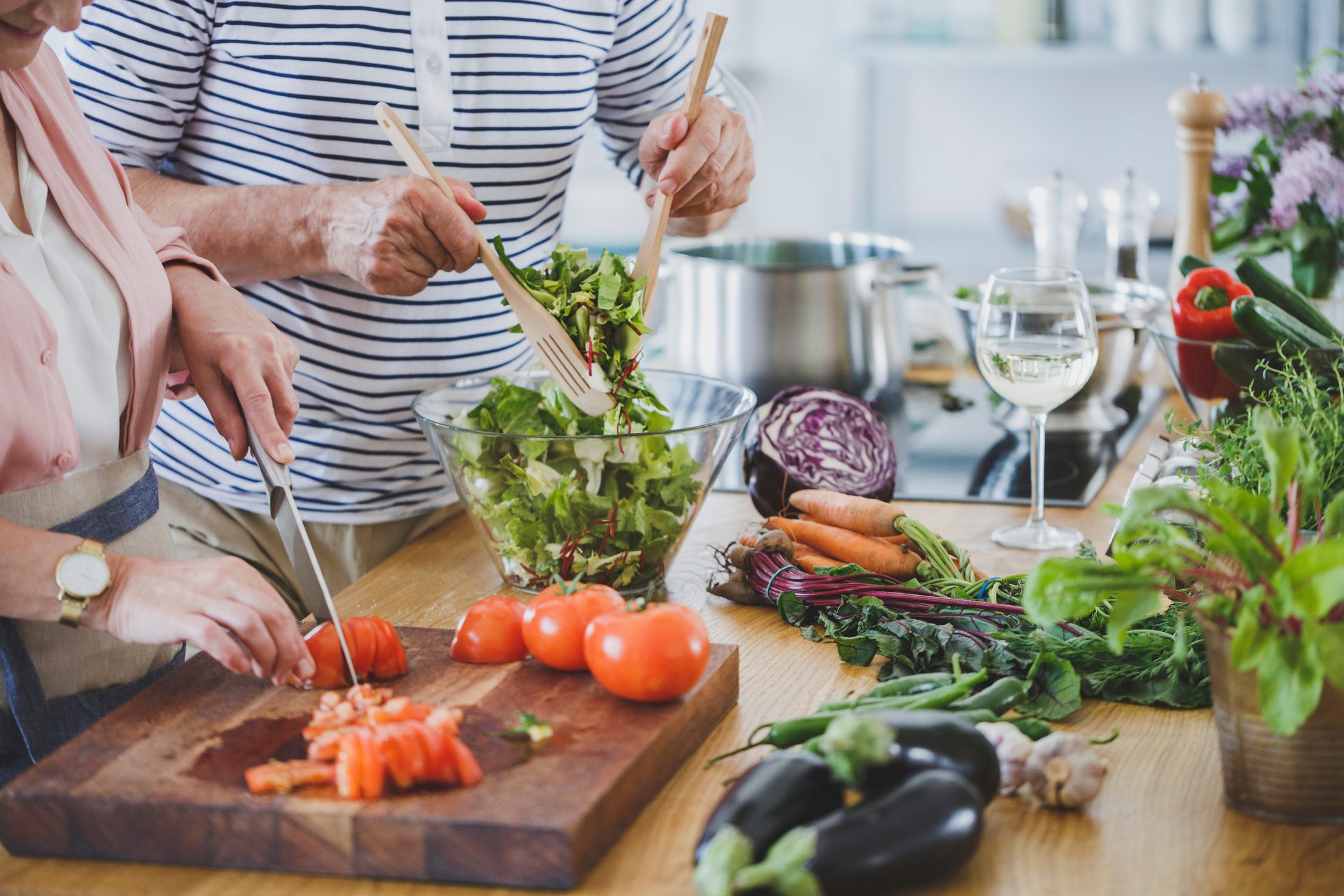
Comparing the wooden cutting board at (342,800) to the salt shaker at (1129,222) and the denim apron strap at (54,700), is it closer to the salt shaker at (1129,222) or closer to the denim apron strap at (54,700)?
the denim apron strap at (54,700)

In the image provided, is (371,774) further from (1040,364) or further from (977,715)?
(1040,364)

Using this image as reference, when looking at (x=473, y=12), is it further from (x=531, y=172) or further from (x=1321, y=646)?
(x=1321, y=646)

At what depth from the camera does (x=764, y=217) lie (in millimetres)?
4793

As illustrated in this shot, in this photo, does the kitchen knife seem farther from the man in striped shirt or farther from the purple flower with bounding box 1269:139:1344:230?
the purple flower with bounding box 1269:139:1344:230

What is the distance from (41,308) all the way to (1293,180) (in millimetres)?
1672

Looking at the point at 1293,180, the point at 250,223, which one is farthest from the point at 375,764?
the point at 1293,180

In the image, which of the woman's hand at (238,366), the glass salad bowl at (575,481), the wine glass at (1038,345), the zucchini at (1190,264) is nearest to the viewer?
the woman's hand at (238,366)

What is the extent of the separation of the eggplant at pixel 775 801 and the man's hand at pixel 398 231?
2.30 ft

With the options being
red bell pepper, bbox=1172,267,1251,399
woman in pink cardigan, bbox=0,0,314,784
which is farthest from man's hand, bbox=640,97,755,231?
red bell pepper, bbox=1172,267,1251,399

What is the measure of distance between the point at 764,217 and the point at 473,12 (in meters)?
3.24

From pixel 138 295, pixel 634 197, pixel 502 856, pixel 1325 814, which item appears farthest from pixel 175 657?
pixel 634 197

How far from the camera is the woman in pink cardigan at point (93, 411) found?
1023 millimetres

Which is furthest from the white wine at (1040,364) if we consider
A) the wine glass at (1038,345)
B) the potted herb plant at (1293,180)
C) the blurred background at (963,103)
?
the blurred background at (963,103)

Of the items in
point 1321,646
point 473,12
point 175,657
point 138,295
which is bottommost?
point 175,657
